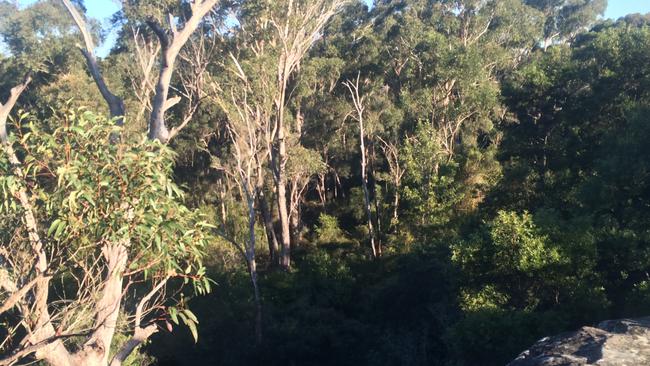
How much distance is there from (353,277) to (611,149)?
897 centimetres

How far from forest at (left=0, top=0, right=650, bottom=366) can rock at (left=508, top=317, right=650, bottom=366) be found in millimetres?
2836

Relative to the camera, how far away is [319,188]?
27312 mm

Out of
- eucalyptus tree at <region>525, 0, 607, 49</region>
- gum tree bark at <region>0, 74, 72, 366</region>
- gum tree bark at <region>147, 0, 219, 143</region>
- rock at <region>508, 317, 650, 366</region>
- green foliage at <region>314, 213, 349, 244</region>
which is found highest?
eucalyptus tree at <region>525, 0, 607, 49</region>

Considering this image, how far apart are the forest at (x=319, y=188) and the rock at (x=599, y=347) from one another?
284 cm

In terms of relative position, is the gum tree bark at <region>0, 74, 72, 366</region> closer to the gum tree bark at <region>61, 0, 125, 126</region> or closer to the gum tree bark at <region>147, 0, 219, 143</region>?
the gum tree bark at <region>61, 0, 125, 126</region>

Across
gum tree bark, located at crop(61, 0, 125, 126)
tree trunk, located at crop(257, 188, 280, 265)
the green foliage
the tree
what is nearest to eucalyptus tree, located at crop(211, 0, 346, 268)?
tree trunk, located at crop(257, 188, 280, 265)

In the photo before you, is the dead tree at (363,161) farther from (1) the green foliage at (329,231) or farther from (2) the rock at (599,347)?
(2) the rock at (599,347)

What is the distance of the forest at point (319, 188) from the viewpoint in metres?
4.95

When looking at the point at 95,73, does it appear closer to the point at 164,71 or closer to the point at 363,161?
the point at 164,71

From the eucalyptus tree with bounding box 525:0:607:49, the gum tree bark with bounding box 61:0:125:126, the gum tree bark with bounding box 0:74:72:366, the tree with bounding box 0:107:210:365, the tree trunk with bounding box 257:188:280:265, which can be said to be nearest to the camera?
the tree with bounding box 0:107:210:365

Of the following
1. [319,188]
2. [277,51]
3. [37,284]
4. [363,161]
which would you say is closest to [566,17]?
[319,188]

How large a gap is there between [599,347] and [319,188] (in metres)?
21.6

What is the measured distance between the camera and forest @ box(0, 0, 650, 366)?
4945mm

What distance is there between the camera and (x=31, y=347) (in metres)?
4.41
